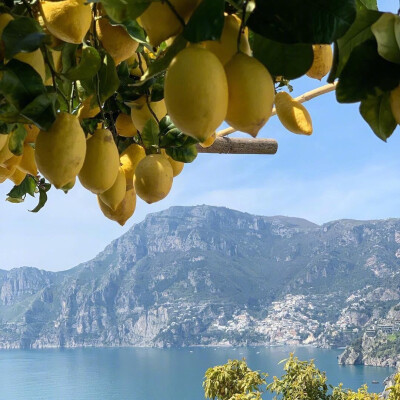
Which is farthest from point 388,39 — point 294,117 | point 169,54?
point 294,117

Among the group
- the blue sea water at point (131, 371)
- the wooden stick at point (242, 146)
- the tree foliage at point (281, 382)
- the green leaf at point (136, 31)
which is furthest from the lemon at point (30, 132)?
the blue sea water at point (131, 371)

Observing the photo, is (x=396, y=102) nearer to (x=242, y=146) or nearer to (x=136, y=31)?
(x=136, y=31)

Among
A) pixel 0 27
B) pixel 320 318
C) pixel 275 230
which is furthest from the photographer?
pixel 275 230

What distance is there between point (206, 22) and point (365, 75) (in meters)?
0.10

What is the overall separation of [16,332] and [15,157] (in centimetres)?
8064

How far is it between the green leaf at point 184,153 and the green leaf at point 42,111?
0.31 m

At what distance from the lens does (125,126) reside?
0.82 metres

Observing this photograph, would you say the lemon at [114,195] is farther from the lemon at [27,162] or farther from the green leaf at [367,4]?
the green leaf at [367,4]

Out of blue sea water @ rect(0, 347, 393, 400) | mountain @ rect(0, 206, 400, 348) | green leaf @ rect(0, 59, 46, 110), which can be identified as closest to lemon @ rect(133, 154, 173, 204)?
green leaf @ rect(0, 59, 46, 110)

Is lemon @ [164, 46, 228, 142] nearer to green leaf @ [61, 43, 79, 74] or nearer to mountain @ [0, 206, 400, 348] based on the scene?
green leaf @ [61, 43, 79, 74]

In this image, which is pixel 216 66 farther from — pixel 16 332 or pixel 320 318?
pixel 16 332

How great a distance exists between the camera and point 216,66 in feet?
0.99

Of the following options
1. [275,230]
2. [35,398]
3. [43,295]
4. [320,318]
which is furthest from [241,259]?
[35,398]

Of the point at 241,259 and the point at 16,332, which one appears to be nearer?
the point at 16,332
